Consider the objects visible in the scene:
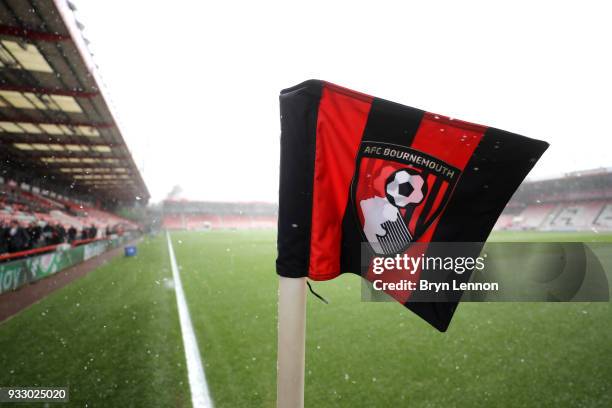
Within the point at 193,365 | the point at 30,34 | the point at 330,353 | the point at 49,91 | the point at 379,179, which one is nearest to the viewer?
the point at 379,179

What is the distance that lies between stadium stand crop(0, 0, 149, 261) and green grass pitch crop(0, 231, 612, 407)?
13.3 feet

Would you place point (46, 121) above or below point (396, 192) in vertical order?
above

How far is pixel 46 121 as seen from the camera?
33.1 ft

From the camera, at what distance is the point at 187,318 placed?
628 cm

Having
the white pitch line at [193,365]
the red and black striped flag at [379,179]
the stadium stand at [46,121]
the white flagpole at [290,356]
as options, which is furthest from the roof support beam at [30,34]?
the white flagpole at [290,356]

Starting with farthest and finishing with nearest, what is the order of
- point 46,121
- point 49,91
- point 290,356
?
point 46,121
point 49,91
point 290,356

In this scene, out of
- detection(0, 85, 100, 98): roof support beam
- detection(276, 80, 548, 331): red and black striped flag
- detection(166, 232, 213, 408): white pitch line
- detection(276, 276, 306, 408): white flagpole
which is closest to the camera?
detection(276, 276, 306, 408): white flagpole

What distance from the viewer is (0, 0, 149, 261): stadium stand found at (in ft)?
18.1

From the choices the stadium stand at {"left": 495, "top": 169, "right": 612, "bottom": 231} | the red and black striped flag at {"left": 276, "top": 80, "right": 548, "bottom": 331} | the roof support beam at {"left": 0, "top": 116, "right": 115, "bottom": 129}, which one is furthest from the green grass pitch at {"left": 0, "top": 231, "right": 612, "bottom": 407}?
the stadium stand at {"left": 495, "top": 169, "right": 612, "bottom": 231}

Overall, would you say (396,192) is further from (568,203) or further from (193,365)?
(568,203)

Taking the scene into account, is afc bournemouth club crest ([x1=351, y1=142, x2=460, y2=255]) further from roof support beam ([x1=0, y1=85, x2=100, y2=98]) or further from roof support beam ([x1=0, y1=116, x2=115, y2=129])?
roof support beam ([x1=0, y1=116, x2=115, y2=129])

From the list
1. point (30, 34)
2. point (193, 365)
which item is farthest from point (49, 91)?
point (193, 365)

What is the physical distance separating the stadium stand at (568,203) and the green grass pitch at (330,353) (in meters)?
37.8

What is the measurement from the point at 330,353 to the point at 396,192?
389 cm
